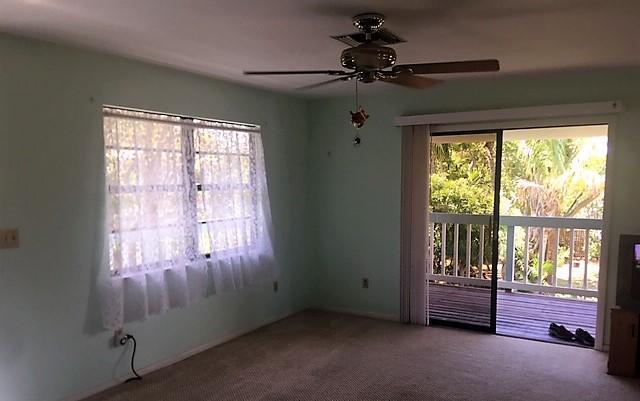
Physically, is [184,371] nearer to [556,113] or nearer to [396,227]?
[396,227]

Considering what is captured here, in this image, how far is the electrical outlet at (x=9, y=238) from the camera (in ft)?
8.53

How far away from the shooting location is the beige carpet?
3033 mm

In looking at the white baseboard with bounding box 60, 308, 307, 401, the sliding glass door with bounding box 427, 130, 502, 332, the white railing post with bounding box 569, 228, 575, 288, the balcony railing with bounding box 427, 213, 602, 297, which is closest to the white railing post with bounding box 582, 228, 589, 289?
the balcony railing with bounding box 427, 213, 602, 297

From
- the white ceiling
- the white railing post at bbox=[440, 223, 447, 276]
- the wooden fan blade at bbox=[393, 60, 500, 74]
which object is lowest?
the white railing post at bbox=[440, 223, 447, 276]

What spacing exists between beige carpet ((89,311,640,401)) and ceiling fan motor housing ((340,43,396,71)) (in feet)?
6.89

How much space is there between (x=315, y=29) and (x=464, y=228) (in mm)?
3481

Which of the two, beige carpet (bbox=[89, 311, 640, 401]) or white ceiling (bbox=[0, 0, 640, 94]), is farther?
beige carpet (bbox=[89, 311, 640, 401])

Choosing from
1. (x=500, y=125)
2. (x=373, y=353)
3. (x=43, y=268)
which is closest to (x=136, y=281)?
(x=43, y=268)

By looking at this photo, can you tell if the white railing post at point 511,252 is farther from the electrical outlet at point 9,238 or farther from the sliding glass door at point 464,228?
the electrical outlet at point 9,238

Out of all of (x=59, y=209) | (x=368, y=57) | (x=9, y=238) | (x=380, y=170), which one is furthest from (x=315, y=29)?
(x=380, y=170)

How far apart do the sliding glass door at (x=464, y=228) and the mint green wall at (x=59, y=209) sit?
2.59 m

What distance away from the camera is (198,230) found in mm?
3697

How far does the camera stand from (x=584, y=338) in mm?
3984

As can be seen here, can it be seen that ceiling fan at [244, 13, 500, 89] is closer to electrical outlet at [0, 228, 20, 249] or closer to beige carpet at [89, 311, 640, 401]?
electrical outlet at [0, 228, 20, 249]
